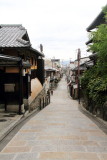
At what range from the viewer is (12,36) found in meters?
19.5

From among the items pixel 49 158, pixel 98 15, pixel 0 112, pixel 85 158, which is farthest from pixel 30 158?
pixel 98 15

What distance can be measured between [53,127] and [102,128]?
2533mm

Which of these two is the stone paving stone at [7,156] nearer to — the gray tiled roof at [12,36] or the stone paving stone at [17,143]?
the stone paving stone at [17,143]

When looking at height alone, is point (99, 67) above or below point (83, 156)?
above

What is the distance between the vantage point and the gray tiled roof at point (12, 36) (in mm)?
16625

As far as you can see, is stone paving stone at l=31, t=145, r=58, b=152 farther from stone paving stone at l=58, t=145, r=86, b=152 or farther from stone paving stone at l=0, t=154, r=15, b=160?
stone paving stone at l=0, t=154, r=15, b=160

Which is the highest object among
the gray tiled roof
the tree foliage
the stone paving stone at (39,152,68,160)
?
the gray tiled roof

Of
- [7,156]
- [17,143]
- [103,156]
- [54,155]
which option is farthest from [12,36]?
[103,156]

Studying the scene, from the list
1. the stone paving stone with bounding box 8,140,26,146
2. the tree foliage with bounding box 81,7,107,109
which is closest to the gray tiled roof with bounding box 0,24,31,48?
the tree foliage with bounding box 81,7,107,109

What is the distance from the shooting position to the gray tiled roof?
16625 mm

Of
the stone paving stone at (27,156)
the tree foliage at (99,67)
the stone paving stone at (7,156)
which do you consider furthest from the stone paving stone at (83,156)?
the tree foliage at (99,67)

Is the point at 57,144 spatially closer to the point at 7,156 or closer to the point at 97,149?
the point at 97,149

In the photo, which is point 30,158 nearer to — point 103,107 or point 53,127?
→ point 53,127

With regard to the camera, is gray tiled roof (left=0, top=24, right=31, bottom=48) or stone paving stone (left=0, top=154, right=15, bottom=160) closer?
stone paving stone (left=0, top=154, right=15, bottom=160)
